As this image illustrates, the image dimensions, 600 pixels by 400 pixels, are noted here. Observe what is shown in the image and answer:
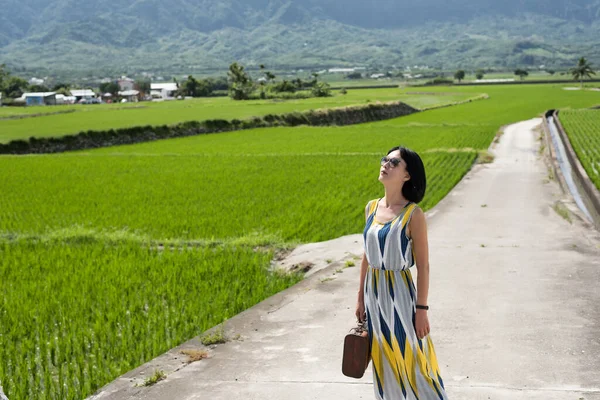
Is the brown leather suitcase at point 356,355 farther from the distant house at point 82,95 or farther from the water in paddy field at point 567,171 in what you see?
the distant house at point 82,95

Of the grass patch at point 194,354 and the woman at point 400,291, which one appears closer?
the woman at point 400,291

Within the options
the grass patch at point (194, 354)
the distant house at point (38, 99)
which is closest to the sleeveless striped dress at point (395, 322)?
the grass patch at point (194, 354)

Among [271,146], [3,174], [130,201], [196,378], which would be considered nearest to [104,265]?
[196,378]

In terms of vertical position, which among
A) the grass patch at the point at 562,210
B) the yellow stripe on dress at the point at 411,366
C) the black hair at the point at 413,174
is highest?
the black hair at the point at 413,174

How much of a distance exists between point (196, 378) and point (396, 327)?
7.12 ft

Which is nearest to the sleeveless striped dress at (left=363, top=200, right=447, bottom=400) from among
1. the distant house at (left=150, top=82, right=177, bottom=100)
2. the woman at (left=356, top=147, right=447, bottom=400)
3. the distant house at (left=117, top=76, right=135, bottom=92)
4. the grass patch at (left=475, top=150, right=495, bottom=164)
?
the woman at (left=356, top=147, right=447, bottom=400)

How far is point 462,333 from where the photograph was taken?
23.2 ft

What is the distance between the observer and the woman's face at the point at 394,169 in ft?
15.1

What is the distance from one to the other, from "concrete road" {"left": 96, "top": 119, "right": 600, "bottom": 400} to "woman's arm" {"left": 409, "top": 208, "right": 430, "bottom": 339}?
1216mm

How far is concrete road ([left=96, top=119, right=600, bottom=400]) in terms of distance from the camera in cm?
584

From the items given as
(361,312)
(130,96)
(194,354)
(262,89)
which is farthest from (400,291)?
(130,96)

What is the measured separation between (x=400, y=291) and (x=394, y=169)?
2.33ft

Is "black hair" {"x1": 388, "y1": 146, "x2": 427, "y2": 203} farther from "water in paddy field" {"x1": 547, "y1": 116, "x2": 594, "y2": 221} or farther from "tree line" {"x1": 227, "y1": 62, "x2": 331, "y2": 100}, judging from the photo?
"tree line" {"x1": 227, "y1": 62, "x2": 331, "y2": 100}

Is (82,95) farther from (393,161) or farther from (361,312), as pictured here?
(393,161)
